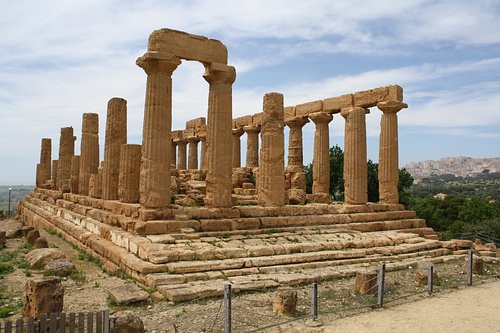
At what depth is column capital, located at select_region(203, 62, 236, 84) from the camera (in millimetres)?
15727

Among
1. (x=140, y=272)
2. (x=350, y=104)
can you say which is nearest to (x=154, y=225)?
(x=140, y=272)

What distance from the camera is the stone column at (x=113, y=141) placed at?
19000 millimetres

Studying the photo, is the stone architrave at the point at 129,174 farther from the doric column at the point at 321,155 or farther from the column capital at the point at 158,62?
the doric column at the point at 321,155

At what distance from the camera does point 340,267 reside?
13281 millimetres

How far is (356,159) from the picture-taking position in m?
20.5

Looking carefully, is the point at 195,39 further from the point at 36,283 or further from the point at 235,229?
the point at 36,283

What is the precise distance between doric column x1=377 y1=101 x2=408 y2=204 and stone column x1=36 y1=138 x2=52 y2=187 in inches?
1051

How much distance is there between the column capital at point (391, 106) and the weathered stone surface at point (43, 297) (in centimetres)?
1683

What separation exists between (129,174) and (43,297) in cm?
924

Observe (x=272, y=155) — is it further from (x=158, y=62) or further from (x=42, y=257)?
(x=42, y=257)

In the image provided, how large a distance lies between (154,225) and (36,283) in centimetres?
598

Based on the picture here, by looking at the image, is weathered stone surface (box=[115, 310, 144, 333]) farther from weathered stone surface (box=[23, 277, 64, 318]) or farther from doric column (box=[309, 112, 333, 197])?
doric column (box=[309, 112, 333, 197])

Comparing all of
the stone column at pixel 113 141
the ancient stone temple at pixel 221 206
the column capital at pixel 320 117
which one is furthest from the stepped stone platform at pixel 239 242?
the column capital at pixel 320 117

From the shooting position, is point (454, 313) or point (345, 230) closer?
point (454, 313)
